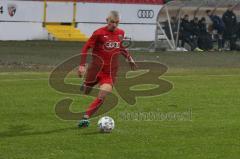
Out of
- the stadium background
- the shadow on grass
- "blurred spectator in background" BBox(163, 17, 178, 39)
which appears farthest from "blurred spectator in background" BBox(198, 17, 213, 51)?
the shadow on grass

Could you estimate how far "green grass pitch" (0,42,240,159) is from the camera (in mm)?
12719

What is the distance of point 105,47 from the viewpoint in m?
15.7

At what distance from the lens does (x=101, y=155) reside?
12.3 m

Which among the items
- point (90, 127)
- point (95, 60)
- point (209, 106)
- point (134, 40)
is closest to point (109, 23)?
point (95, 60)

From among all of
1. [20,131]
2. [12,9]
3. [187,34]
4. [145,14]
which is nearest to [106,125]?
[20,131]

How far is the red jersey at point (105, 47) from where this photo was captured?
15.6 meters

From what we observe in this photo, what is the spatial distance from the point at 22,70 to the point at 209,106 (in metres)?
11.8

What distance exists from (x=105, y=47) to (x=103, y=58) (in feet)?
0.85

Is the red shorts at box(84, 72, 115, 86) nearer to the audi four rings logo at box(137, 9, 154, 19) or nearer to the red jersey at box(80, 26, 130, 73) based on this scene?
the red jersey at box(80, 26, 130, 73)

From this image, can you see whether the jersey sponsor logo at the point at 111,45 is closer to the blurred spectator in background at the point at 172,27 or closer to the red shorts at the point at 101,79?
the red shorts at the point at 101,79

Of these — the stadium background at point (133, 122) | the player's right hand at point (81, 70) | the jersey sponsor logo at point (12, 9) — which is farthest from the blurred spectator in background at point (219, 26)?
the player's right hand at point (81, 70)

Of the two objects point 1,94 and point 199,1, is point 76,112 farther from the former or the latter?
point 199,1

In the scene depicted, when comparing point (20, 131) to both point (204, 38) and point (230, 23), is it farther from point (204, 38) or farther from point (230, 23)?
point (230, 23)

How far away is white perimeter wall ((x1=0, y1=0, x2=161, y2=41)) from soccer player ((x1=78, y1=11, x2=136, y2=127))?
97.2 ft
